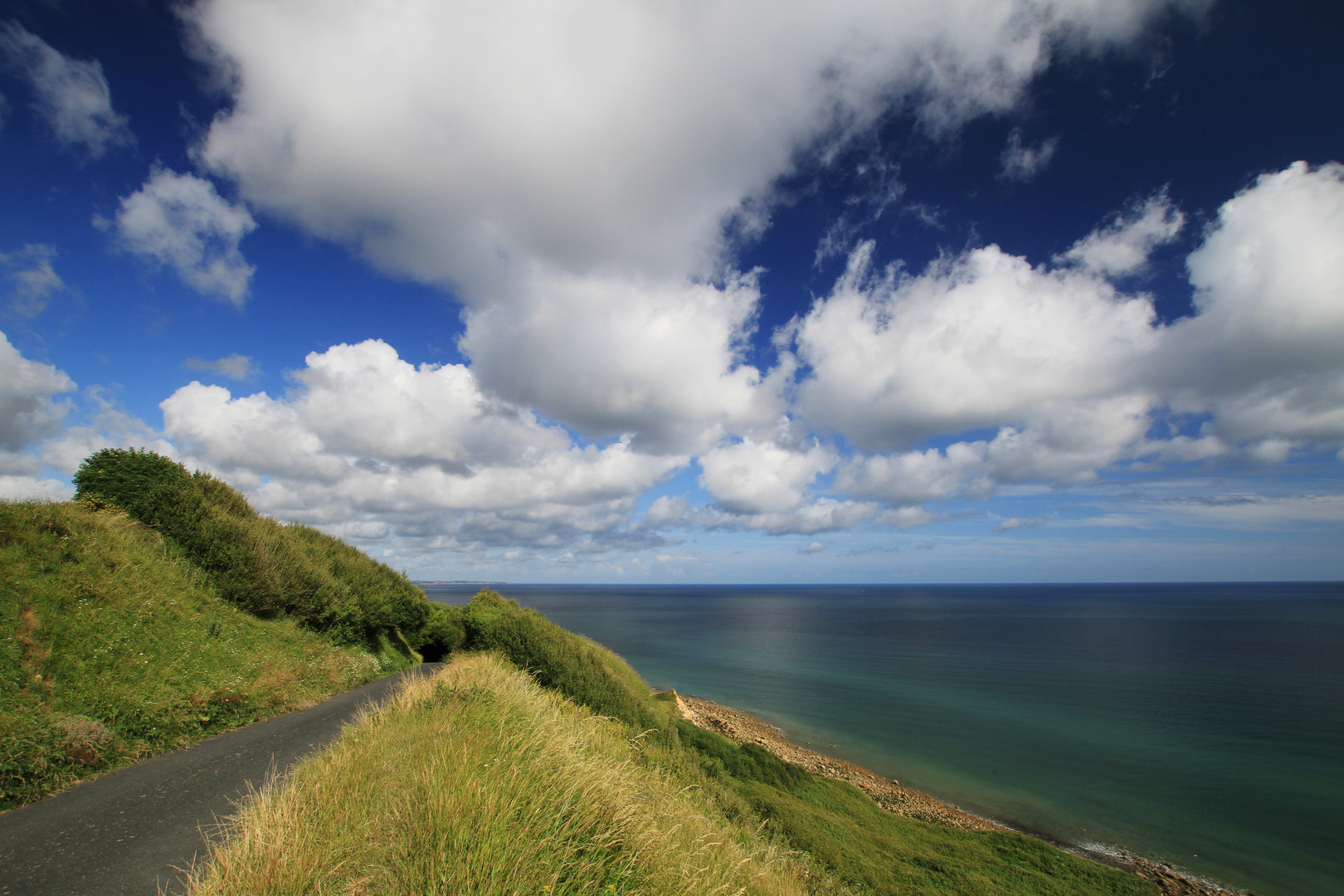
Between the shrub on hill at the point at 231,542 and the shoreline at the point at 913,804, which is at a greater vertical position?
the shrub on hill at the point at 231,542

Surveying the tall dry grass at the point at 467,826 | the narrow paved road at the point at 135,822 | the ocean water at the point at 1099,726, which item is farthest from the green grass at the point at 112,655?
the ocean water at the point at 1099,726

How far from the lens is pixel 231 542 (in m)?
15.4

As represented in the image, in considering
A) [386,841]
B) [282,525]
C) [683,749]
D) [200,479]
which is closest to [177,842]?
[386,841]

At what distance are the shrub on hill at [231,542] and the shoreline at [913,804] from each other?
17.1m

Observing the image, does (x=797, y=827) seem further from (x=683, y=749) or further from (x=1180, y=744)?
(x=1180, y=744)

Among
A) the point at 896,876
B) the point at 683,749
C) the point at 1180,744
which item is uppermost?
the point at 683,749

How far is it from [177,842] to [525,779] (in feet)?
12.1

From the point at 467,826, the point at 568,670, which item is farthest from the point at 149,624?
the point at 467,826

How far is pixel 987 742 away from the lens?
2650 centimetres

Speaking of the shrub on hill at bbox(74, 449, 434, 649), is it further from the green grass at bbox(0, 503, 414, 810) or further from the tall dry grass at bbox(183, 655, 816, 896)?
the tall dry grass at bbox(183, 655, 816, 896)

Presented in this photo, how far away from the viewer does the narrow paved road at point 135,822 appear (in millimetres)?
4738

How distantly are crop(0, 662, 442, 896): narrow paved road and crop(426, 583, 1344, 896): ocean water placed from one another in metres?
21.6

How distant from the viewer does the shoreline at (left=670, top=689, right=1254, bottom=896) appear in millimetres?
14258

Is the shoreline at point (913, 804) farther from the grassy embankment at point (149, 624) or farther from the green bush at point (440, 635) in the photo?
the grassy embankment at point (149, 624)
